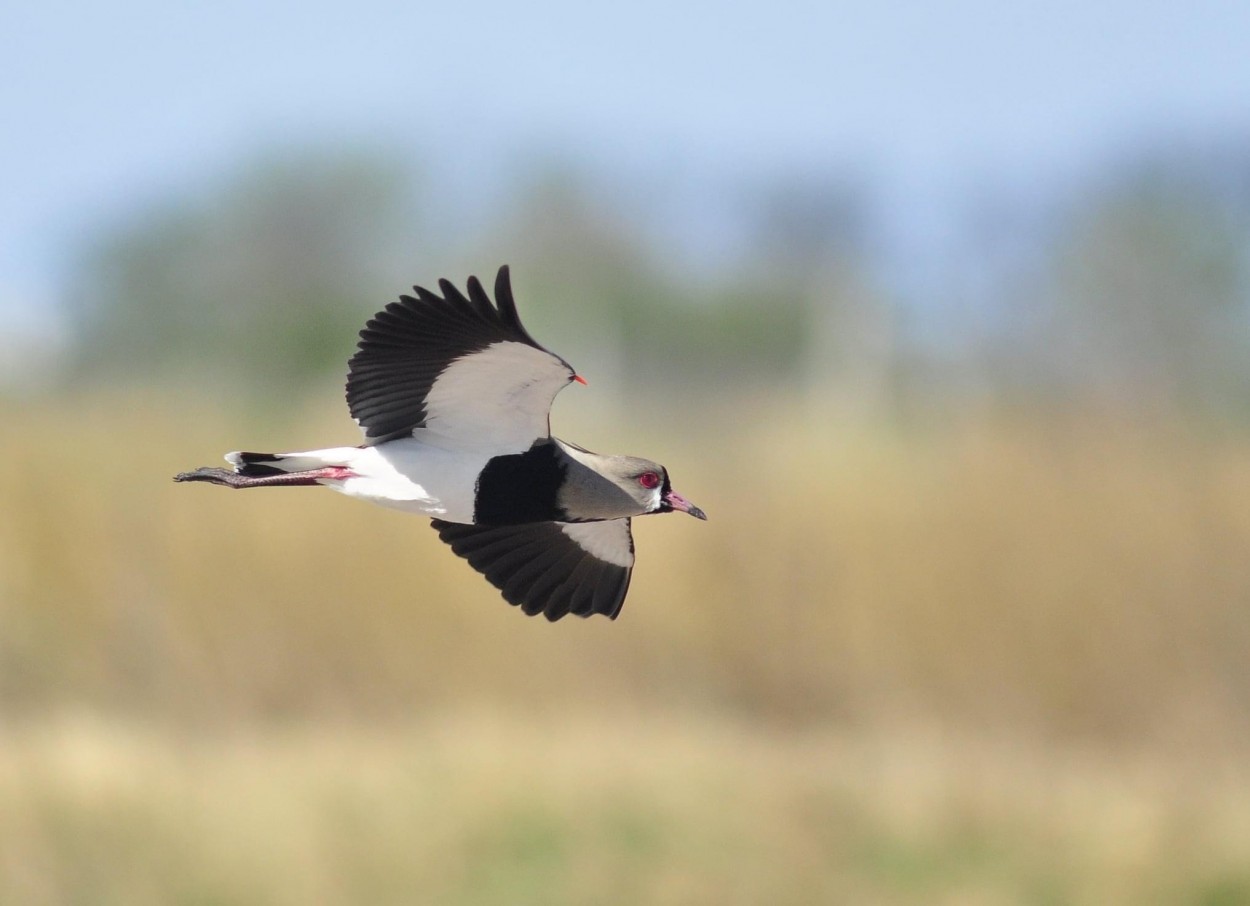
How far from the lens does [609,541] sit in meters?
6.20

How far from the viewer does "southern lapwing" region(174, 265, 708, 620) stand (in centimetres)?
499

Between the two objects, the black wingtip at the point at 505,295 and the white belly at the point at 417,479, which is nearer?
the black wingtip at the point at 505,295

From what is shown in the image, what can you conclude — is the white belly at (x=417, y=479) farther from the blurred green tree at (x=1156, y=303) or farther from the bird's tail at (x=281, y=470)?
the blurred green tree at (x=1156, y=303)

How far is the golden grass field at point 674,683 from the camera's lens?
16.1 metres

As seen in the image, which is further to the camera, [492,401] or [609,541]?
[609,541]

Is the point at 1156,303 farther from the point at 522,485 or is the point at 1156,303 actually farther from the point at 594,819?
the point at 522,485

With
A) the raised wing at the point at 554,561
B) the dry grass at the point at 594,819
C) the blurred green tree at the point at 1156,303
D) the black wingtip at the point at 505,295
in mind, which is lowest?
the dry grass at the point at 594,819

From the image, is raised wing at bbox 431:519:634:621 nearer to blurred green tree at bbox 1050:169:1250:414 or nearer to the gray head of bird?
the gray head of bird

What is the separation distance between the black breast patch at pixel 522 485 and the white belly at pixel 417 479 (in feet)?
0.16

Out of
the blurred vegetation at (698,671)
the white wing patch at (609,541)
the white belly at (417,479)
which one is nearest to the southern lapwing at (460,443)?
the white belly at (417,479)

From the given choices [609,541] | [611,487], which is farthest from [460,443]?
[609,541]

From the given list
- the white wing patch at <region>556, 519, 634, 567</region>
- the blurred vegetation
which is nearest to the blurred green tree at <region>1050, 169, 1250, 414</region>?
the blurred vegetation

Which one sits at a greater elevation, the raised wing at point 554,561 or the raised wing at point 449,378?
the raised wing at point 449,378

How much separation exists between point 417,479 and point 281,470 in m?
0.44
